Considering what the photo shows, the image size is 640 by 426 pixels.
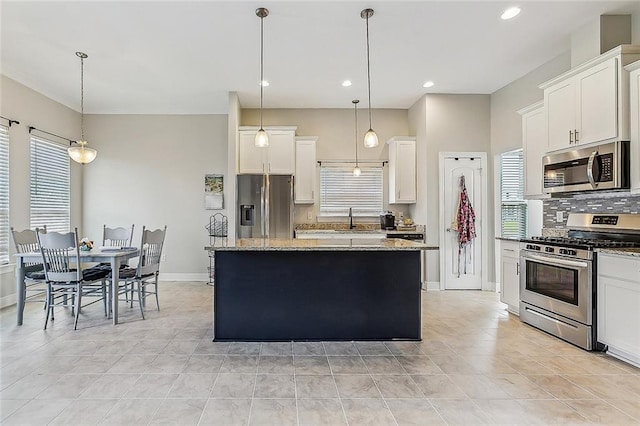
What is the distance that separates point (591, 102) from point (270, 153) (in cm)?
418

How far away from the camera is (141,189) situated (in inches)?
257

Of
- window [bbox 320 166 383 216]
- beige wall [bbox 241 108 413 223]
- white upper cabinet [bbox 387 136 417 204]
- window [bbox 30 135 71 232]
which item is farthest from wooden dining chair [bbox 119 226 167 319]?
white upper cabinet [bbox 387 136 417 204]

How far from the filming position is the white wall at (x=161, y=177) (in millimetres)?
6480

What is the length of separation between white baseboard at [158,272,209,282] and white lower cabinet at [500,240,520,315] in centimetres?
474

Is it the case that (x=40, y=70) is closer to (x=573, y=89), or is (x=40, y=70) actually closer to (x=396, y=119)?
(x=396, y=119)

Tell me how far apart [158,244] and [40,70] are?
2.71 metres

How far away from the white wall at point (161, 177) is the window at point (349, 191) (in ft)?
5.93

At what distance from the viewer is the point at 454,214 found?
564cm

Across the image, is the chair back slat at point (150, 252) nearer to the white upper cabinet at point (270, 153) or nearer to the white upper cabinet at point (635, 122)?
the white upper cabinet at point (270, 153)

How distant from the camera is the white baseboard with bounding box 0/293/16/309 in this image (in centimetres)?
457

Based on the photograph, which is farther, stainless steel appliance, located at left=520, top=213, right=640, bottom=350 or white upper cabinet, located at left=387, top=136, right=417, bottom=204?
white upper cabinet, located at left=387, top=136, right=417, bottom=204

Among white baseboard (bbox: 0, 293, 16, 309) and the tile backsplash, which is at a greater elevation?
the tile backsplash

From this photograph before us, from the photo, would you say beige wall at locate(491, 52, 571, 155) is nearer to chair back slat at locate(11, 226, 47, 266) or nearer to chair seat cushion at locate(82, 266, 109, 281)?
chair seat cushion at locate(82, 266, 109, 281)

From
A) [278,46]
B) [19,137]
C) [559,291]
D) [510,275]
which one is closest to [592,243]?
[559,291]
